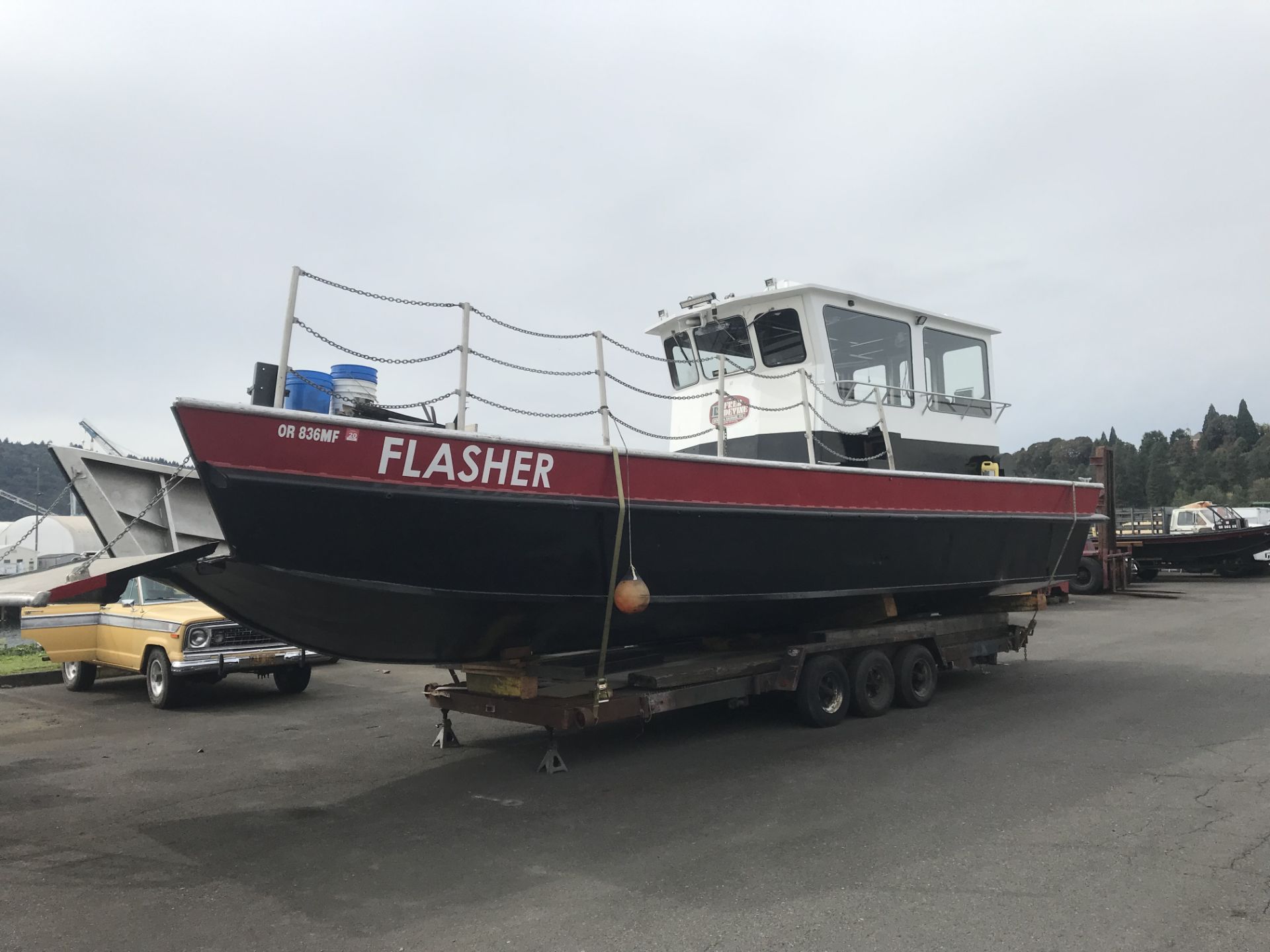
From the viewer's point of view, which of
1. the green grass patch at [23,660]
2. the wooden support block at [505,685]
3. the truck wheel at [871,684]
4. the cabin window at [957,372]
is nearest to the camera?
the wooden support block at [505,685]

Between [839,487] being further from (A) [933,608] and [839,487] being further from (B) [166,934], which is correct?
(B) [166,934]

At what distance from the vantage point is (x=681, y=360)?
839 centimetres

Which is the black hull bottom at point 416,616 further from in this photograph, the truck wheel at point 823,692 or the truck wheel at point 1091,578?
the truck wheel at point 1091,578

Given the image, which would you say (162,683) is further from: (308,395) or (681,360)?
(681,360)

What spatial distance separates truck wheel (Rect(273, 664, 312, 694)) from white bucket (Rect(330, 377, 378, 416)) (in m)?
5.04

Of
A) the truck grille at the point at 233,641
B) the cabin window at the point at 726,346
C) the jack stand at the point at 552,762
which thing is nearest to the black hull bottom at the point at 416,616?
the jack stand at the point at 552,762

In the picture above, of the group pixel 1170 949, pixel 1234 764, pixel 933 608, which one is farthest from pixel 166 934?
pixel 933 608

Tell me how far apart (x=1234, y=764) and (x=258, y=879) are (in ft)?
18.1

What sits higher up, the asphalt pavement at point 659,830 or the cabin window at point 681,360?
the cabin window at point 681,360

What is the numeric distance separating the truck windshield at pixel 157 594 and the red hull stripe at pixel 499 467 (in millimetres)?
5533

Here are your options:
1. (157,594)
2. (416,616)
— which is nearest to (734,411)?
(416,616)

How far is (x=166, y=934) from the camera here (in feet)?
11.3

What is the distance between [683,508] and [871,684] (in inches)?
111

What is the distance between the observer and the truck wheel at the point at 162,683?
8.44m
